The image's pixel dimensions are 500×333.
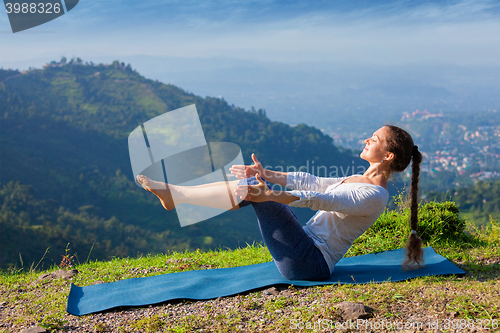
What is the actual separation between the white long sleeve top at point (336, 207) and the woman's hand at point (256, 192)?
0.16 metres

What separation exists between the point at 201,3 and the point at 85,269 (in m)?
92.3

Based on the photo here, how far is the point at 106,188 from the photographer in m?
44.4

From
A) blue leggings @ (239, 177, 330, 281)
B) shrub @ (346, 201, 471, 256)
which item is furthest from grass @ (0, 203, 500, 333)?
blue leggings @ (239, 177, 330, 281)

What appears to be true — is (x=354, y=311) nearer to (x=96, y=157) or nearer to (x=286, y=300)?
(x=286, y=300)

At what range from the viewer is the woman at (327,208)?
7.77 ft

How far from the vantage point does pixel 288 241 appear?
251 centimetres

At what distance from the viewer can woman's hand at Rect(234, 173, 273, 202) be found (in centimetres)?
218

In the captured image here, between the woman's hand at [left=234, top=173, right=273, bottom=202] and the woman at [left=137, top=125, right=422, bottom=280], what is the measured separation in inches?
0.7

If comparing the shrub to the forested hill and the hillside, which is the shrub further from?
the forested hill

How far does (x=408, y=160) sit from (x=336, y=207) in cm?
78

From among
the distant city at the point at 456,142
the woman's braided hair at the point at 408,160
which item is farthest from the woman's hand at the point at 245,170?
the distant city at the point at 456,142

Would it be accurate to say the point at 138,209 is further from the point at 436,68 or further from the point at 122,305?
the point at 436,68

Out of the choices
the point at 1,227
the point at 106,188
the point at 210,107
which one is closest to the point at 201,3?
the point at 210,107

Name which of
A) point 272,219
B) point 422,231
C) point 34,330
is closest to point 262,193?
point 272,219
